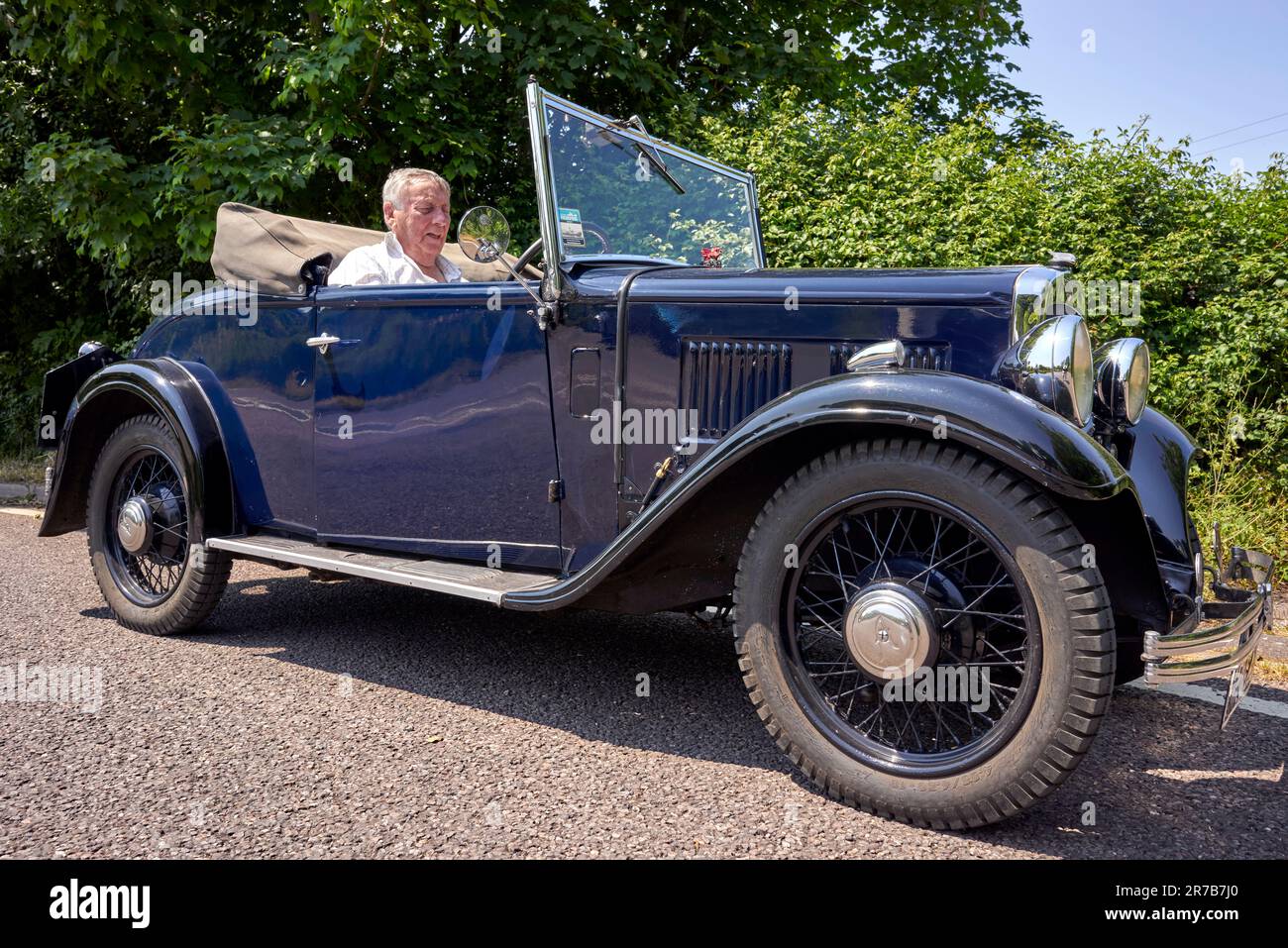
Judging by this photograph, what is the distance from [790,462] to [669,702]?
99cm

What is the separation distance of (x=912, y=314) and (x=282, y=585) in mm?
3479

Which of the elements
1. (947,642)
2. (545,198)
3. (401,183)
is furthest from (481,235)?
(947,642)

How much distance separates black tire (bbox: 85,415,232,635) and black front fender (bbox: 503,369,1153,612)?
1.61m

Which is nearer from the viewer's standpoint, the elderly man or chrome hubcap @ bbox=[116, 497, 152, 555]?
the elderly man

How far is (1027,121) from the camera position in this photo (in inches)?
389

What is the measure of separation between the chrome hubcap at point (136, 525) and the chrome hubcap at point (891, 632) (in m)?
2.89

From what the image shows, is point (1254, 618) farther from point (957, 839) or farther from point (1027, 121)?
point (1027, 121)

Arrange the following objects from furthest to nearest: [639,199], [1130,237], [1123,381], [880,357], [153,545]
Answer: [1130,237] → [153,545] → [639,199] → [1123,381] → [880,357]

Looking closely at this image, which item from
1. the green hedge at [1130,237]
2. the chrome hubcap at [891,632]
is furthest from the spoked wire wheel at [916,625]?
the green hedge at [1130,237]

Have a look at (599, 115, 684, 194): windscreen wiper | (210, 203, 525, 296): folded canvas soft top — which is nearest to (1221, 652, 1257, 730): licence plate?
(599, 115, 684, 194): windscreen wiper

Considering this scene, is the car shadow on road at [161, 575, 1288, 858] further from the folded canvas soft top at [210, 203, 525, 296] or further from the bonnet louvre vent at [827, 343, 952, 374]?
the folded canvas soft top at [210, 203, 525, 296]

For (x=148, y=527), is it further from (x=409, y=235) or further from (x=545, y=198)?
(x=545, y=198)

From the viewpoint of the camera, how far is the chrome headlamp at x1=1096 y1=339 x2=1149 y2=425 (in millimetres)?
2832

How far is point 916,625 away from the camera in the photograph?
2266 mm
